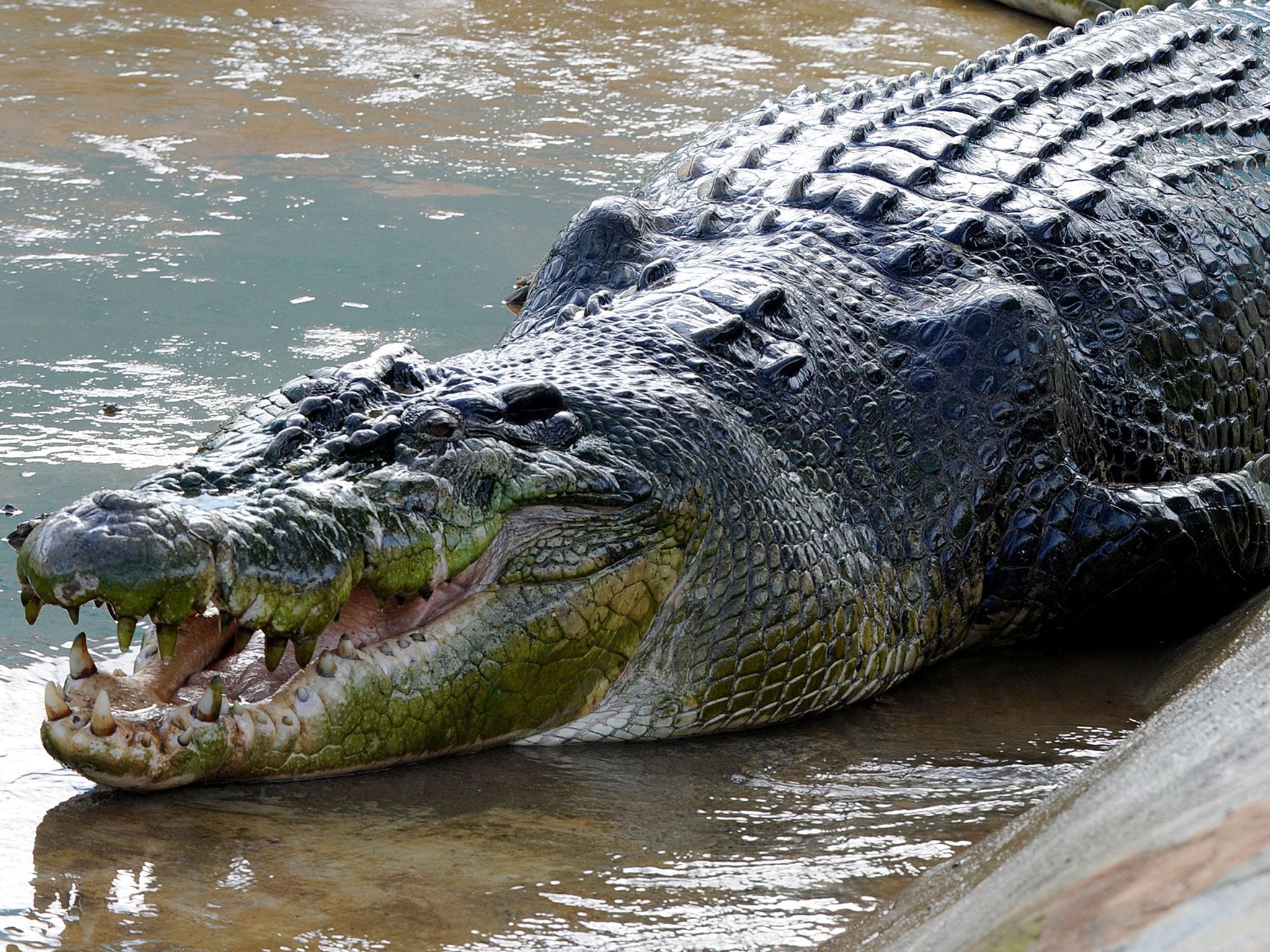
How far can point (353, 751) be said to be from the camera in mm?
2738

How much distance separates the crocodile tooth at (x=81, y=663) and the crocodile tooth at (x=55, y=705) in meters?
0.07

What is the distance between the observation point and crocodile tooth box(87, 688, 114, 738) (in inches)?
97.8

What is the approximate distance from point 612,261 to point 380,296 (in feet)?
5.67

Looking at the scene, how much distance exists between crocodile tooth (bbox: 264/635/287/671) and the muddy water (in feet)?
0.92

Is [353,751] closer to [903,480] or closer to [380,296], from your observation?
[903,480]

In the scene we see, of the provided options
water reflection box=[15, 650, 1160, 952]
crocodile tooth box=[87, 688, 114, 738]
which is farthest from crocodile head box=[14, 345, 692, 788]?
water reflection box=[15, 650, 1160, 952]

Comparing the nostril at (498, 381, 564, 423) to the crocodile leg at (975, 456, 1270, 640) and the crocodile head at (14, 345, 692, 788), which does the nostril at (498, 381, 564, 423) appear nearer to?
the crocodile head at (14, 345, 692, 788)

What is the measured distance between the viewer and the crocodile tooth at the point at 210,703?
2.58 meters

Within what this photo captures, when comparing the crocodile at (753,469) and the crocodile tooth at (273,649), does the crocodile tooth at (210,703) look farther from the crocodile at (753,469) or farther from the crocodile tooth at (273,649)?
the crocodile tooth at (273,649)

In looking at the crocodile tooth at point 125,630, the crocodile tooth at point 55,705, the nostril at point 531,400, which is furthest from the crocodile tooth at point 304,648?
the nostril at point 531,400

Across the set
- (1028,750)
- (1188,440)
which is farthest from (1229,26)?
(1028,750)

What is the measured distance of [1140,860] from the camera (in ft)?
5.19

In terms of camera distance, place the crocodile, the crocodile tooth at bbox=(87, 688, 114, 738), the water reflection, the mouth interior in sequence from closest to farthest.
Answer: the water reflection → the crocodile tooth at bbox=(87, 688, 114, 738) → the crocodile → the mouth interior

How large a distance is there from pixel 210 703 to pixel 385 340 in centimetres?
275
